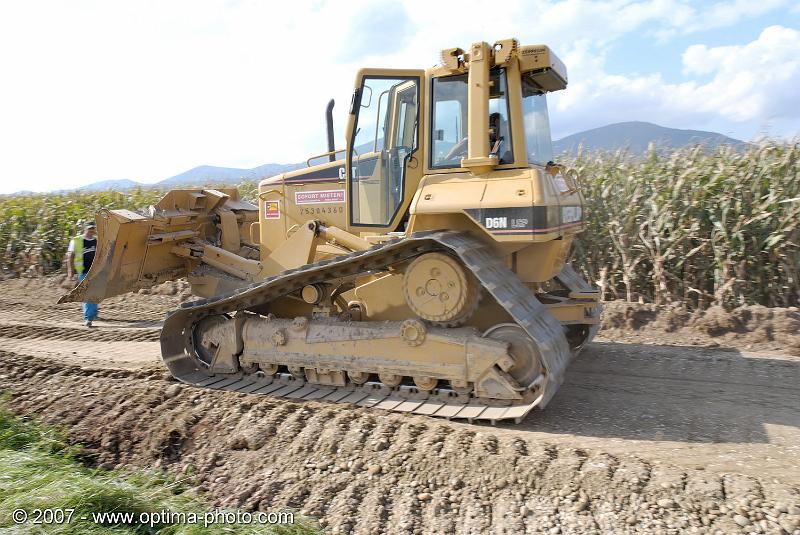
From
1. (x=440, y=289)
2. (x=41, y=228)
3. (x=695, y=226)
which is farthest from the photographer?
(x=41, y=228)

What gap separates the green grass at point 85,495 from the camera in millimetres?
3219

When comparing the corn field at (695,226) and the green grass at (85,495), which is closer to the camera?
the green grass at (85,495)

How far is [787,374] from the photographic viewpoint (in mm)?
6070

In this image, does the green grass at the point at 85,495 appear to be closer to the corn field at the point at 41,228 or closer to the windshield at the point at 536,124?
the windshield at the point at 536,124

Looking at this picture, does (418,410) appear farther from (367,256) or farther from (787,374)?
(787,374)

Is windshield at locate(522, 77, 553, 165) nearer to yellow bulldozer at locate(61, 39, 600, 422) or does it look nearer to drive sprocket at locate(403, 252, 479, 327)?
yellow bulldozer at locate(61, 39, 600, 422)

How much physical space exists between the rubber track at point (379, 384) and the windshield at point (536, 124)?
43.0 inches

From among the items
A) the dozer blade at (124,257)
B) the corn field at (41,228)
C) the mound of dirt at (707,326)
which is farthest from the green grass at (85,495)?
the corn field at (41,228)

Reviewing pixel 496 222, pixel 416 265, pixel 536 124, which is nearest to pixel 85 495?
pixel 416 265

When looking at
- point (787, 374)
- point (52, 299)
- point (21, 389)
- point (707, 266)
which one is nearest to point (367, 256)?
point (21, 389)

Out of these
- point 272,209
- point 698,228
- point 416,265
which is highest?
point 272,209

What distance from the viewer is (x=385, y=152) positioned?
229 inches

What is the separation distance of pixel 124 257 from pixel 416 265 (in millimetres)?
3406

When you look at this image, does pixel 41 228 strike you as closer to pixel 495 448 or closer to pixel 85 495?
pixel 85 495
